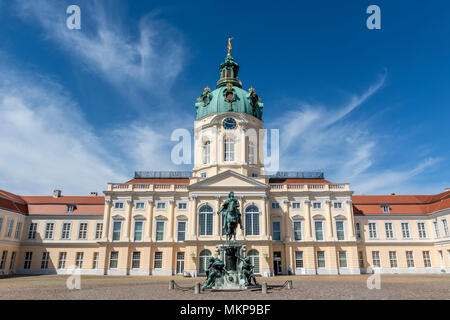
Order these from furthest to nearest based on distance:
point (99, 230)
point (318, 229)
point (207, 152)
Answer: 1. point (207, 152)
2. point (99, 230)
3. point (318, 229)

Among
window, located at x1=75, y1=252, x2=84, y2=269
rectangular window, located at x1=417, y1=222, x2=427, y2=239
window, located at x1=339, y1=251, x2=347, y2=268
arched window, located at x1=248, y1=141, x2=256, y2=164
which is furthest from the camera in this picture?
arched window, located at x1=248, y1=141, x2=256, y2=164

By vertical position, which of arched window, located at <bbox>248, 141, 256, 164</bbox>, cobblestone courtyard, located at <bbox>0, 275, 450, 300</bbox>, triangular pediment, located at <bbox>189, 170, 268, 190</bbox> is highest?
arched window, located at <bbox>248, 141, 256, 164</bbox>

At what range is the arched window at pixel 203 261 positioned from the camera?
36188 mm

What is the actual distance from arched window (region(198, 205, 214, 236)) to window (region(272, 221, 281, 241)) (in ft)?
28.1

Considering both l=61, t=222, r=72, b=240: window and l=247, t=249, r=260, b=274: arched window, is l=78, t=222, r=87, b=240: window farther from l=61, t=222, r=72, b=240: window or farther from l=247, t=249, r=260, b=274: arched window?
l=247, t=249, r=260, b=274: arched window

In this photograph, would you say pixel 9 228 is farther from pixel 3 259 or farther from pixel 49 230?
pixel 49 230

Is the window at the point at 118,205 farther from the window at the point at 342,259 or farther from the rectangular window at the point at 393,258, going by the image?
the rectangular window at the point at 393,258

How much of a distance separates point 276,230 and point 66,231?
30.0 metres

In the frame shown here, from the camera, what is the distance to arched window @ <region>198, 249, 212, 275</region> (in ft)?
119

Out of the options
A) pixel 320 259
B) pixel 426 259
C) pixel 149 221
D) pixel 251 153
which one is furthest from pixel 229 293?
pixel 426 259

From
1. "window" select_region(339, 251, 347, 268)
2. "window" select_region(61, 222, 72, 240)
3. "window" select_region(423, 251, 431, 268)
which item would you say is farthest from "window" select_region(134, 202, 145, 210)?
"window" select_region(423, 251, 431, 268)

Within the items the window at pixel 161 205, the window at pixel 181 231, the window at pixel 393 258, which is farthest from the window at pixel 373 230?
the window at pixel 161 205

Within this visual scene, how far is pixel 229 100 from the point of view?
1783 inches
